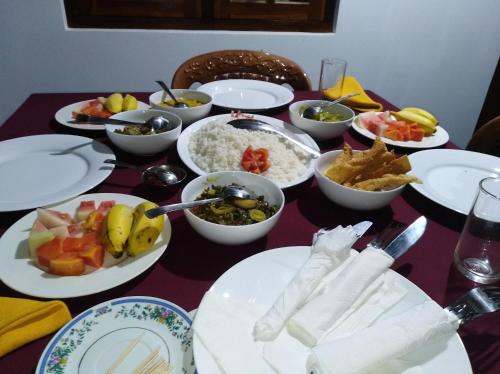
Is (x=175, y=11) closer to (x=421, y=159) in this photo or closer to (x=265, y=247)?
(x=421, y=159)

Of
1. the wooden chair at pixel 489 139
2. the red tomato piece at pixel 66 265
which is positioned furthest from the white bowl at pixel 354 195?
the wooden chair at pixel 489 139

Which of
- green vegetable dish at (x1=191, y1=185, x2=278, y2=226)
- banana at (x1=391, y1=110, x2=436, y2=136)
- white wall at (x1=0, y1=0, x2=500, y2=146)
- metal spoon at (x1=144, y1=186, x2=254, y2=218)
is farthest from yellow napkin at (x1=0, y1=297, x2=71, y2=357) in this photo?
white wall at (x1=0, y1=0, x2=500, y2=146)

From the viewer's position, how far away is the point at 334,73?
5.43 feet

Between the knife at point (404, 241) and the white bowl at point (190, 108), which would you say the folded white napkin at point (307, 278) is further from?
the white bowl at point (190, 108)

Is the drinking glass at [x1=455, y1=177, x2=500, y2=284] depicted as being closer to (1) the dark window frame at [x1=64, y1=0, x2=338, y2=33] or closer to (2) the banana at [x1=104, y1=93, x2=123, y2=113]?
(2) the banana at [x1=104, y1=93, x2=123, y2=113]

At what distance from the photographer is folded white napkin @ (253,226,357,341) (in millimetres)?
538

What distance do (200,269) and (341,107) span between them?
92 cm

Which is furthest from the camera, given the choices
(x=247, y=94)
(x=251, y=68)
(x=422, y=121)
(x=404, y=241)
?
(x=251, y=68)

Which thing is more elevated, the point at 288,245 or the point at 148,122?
the point at 148,122

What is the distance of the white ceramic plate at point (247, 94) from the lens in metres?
1.51

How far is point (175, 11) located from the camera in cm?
242

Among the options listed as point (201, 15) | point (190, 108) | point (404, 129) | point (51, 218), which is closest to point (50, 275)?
point (51, 218)

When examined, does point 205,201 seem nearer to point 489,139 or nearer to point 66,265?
point 66,265

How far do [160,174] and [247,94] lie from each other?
828 millimetres
